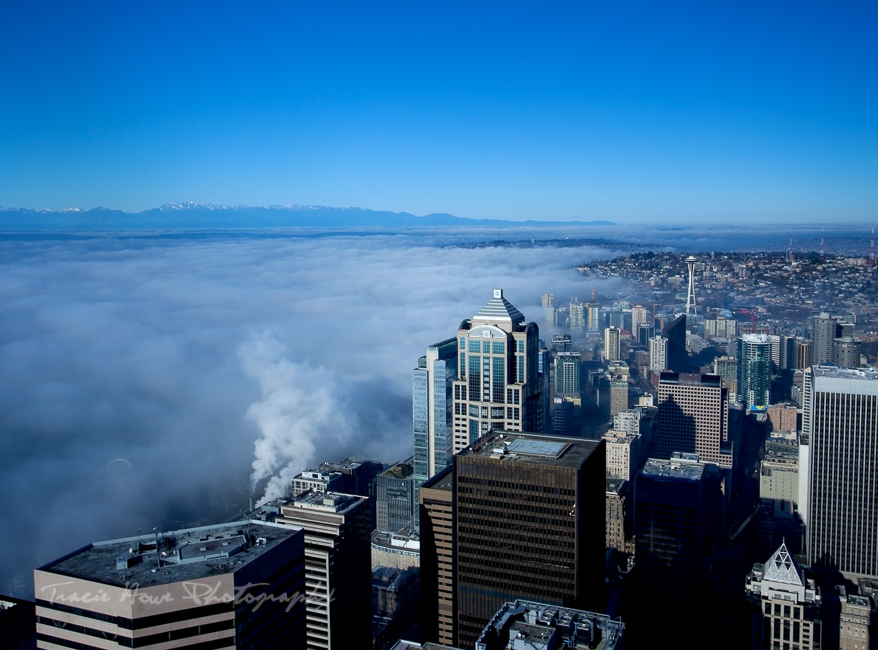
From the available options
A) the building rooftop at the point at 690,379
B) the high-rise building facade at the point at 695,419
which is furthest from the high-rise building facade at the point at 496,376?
the building rooftop at the point at 690,379

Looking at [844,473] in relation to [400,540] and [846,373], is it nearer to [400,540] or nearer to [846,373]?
[846,373]

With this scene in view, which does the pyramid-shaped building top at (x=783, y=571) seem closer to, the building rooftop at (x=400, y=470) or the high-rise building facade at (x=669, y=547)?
the high-rise building facade at (x=669, y=547)

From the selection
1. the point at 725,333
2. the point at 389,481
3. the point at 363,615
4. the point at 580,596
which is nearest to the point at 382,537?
the point at 389,481

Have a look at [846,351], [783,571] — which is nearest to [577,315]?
[846,351]

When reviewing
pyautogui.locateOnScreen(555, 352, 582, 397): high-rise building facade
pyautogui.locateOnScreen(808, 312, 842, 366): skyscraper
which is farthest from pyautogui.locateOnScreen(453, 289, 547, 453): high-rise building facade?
pyautogui.locateOnScreen(808, 312, 842, 366): skyscraper

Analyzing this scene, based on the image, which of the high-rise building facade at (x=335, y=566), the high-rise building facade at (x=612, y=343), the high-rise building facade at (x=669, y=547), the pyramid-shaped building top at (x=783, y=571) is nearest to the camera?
the high-rise building facade at (x=335, y=566)
